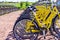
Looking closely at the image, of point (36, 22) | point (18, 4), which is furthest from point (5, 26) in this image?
point (18, 4)

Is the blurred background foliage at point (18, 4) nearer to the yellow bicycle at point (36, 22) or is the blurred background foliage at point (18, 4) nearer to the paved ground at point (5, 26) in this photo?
the paved ground at point (5, 26)

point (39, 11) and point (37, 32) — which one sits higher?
point (39, 11)

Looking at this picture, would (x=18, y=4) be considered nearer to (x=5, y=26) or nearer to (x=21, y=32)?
(x=5, y=26)

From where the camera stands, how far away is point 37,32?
5164 millimetres

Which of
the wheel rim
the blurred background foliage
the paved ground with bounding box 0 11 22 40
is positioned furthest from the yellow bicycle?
the blurred background foliage

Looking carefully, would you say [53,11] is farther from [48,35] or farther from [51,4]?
[48,35]

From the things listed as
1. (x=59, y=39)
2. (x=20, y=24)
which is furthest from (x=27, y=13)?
(x=59, y=39)

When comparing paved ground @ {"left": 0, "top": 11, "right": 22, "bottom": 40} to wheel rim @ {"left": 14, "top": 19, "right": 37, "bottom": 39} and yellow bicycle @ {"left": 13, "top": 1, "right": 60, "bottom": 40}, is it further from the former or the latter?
yellow bicycle @ {"left": 13, "top": 1, "right": 60, "bottom": 40}

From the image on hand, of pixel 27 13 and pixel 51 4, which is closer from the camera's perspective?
pixel 27 13

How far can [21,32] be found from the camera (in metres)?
5.36

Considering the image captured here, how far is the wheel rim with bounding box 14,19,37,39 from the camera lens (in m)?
5.15

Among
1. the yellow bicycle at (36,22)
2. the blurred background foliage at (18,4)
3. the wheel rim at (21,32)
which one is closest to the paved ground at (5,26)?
the wheel rim at (21,32)

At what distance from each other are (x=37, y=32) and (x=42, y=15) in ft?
1.55

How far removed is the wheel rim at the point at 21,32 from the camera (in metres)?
5.15
